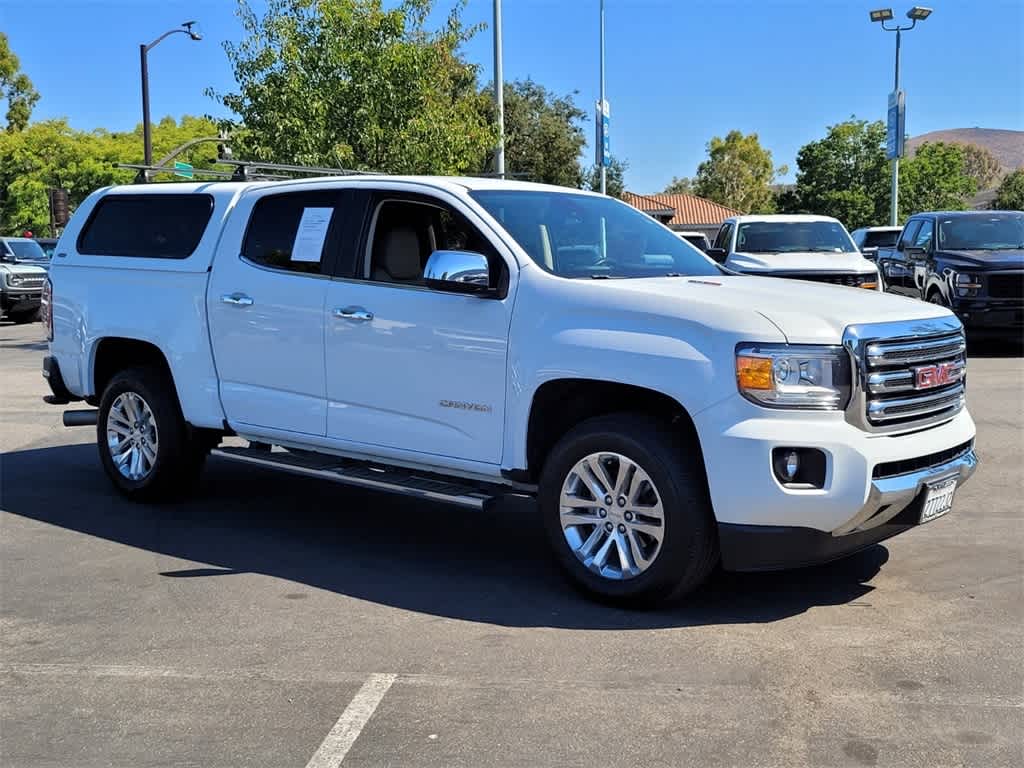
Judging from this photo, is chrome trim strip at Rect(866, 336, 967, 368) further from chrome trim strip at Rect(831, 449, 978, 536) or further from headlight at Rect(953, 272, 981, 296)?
headlight at Rect(953, 272, 981, 296)

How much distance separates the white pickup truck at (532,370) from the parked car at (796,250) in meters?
8.08

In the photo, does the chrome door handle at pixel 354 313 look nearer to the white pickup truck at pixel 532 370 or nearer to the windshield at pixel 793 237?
the white pickup truck at pixel 532 370

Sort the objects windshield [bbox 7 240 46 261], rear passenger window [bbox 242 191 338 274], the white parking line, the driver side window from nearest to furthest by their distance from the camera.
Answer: the white parking line < the driver side window < rear passenger window [bbox 242 191 338 274] < windshield [bbox 7 240 46 261]

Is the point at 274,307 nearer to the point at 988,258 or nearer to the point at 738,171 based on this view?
the point at 988,258

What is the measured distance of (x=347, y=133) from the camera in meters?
17.8

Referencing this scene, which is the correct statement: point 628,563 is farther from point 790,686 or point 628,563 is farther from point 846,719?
point 846,719

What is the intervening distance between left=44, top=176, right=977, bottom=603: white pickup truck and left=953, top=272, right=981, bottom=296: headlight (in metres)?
9.70

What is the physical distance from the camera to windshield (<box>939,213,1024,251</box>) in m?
16.1

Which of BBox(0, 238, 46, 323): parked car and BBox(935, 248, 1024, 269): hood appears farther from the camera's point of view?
BBox(0, 238, 46, 323): parked car

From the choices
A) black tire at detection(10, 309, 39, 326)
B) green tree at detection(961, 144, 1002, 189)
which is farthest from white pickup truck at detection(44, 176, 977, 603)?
green tree at detection(961, 144, 1002, 189)

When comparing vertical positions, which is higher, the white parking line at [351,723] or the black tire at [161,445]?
the black tire at [161,445]

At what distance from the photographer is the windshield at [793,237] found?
1560 cm

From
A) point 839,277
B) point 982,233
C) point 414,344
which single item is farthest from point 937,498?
point 982,233

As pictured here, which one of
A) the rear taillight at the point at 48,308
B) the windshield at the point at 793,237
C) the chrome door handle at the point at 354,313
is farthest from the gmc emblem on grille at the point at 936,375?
the windshield at the point at 793,237
